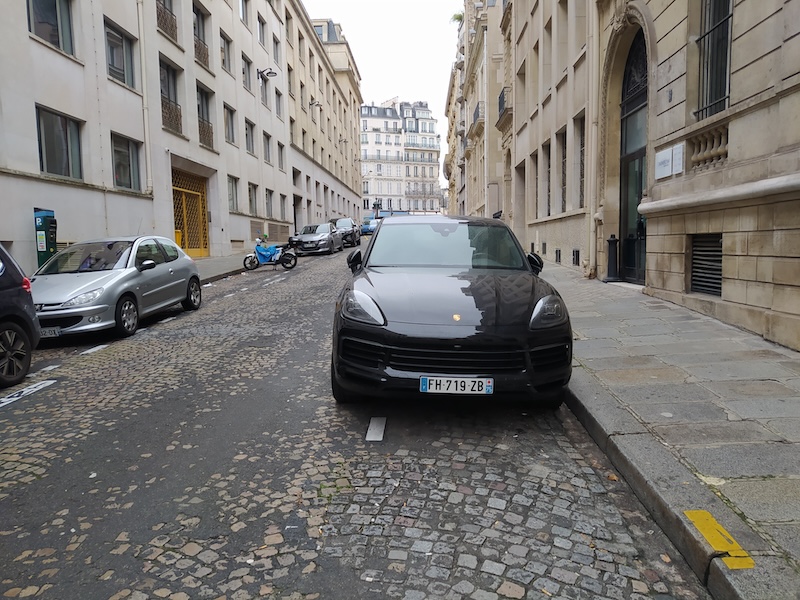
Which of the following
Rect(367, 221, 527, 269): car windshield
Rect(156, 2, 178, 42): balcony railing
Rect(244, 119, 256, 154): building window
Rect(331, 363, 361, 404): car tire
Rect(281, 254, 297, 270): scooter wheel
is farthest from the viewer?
Rect(244, 119, 256, 154): building window

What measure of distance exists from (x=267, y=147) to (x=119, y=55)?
48.4 feet

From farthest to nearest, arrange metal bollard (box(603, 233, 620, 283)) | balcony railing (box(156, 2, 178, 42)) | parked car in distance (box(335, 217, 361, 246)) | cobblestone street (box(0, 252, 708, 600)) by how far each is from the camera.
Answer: parked car in distance (box(335, 217, 361, 246)) → balcony railing (box(156, 2, 178, 42)) → metal bollard (box(603, 233, 620, 283)) → cobblestone street (box(0, 252, 708, 600))

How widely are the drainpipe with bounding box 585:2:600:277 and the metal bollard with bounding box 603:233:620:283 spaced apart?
2.51 ft

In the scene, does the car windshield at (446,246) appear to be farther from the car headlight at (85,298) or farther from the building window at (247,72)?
the building window at (247,72)

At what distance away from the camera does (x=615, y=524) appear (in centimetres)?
293

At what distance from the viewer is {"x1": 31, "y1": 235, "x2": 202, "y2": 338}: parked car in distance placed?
753 centimetres

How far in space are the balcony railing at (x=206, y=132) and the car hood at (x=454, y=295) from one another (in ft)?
65.3

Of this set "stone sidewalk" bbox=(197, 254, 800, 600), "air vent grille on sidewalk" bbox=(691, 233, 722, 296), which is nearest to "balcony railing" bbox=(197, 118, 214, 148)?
"air vent grille on sidewalk" bbox=(691, 233, 722, 296)

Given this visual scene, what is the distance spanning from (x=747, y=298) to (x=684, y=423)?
142 inches

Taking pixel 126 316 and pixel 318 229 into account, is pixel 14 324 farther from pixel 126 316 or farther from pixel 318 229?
pixel 318 229

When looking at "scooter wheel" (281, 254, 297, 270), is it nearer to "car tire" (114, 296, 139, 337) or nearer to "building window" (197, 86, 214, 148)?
"building window" (197, 86, 214, 148)

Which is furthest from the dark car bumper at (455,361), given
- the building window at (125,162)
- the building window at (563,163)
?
the building window at (125,162)

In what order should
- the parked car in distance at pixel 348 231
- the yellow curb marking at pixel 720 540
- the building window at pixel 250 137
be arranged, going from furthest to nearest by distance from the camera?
the parked car in distance at pixel 348 231 → the building window at pixel 250 137 → the yellow curb marking at pixel 720 540

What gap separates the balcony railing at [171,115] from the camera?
19.4 m
